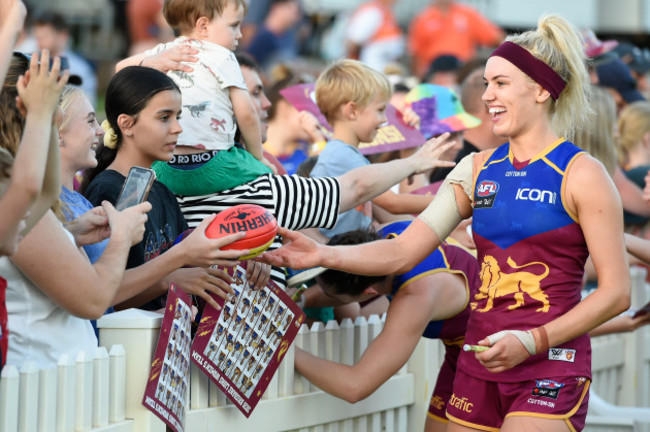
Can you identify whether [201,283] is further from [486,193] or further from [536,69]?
[536,69]

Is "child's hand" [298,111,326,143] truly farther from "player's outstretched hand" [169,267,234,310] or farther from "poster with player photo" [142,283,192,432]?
"poster with player photo" [142,283,192,432]

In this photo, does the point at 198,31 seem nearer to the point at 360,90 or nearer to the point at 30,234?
the point at 360,90

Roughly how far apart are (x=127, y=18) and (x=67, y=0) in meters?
1.59

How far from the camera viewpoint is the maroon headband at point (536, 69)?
3846 millimetres

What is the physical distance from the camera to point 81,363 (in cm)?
352

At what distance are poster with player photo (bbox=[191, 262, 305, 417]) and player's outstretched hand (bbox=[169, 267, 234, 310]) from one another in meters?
0.04

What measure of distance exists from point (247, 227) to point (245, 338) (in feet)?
2.11

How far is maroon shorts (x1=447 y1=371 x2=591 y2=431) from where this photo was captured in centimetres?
367

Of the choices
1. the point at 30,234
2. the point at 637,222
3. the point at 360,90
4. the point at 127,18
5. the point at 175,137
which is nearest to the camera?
the point at 30,234

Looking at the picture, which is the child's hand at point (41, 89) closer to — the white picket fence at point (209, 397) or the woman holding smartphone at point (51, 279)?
the woman holding smartphone at point (51, 279)

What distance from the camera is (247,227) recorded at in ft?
12.5

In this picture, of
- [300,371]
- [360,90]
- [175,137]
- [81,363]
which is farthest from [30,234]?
[360,90]

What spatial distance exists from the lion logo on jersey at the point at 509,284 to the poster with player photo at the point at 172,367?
1.09 m

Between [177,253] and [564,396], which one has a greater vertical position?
[177,253]
